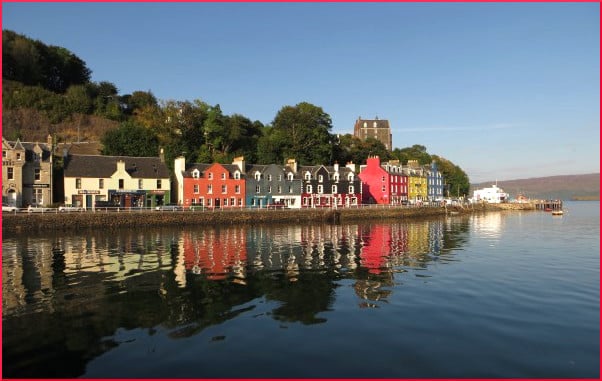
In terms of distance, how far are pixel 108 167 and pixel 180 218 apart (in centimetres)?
1612

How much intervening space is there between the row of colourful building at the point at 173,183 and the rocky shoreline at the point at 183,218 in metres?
7.71

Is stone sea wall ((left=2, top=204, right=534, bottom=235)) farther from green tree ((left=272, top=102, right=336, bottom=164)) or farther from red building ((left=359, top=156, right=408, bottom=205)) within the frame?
green tree ((left=272, top=102, right=336, bottom=164))

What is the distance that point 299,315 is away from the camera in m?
16.5

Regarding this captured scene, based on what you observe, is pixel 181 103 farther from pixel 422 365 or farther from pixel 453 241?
pixel 422 365

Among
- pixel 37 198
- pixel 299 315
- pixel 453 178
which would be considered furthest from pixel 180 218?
pixel 453 178

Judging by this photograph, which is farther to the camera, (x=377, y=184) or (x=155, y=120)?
(x=377, y=184)

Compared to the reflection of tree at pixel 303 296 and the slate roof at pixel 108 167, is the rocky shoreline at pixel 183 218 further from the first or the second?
the reflection of tree at pixel 303 296

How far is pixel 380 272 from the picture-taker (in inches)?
995

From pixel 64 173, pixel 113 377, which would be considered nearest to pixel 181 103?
pixel 64 173

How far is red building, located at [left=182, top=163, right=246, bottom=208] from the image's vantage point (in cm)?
7012

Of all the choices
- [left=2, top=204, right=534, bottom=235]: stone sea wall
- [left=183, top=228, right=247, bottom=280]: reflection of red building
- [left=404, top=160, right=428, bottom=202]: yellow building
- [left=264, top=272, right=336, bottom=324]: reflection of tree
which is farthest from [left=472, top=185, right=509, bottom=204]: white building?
[left=264, top=272, right=336, bottom=324]: reflection of tree

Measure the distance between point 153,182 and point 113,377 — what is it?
59.7m

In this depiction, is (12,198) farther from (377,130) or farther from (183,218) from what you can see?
(377,130)

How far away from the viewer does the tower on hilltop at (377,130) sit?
160 metres
